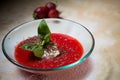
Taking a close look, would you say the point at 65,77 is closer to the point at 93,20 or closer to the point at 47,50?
the point at 47,50

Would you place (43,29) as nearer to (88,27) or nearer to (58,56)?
(58,56)

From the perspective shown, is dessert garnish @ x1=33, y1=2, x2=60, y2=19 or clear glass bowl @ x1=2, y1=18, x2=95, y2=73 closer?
clear glass bowl @ x1=2, y1=18, x2=95, y2=73

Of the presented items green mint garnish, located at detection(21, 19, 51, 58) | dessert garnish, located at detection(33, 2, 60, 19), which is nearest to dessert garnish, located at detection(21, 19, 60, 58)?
green mint garnish, located at detection(21, 19, 51, 58)

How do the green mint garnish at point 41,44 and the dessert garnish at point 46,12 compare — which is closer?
the green mint garnish at point 41,44

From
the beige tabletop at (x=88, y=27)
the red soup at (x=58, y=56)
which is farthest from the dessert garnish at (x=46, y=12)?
the red soup at (x=58, y=56)

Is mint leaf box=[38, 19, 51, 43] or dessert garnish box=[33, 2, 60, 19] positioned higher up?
dessert garnish box=[33, 2, 60, 19]

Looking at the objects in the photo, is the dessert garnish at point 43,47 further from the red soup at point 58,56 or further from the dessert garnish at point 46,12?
the dessert garnish at point 46,12

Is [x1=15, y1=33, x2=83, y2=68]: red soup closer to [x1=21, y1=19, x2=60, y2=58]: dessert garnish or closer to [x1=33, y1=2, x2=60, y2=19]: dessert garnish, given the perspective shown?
[x1=21, y1=19, x2=60, y2=58]: dessert garnish
